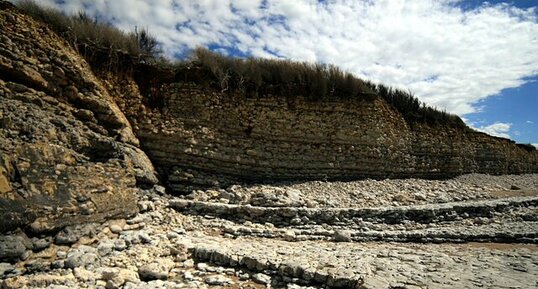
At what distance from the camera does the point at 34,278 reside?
5.14 m

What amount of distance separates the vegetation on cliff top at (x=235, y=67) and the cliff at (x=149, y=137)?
1.07 ft

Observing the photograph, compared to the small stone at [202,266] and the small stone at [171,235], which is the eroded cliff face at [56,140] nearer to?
the small stone at [171,235]

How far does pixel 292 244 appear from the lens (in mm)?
7820

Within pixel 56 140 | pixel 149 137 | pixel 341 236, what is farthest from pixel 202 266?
pixel 149 137

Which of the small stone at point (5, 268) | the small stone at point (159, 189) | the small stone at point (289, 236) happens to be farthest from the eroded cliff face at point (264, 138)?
the small stone at point (5, 268)

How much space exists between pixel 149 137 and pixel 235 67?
13.8 feet

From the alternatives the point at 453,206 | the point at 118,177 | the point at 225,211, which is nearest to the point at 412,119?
the point at 453,206

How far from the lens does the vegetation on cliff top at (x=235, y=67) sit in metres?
9.54

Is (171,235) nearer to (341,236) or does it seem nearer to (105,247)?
(105,247)

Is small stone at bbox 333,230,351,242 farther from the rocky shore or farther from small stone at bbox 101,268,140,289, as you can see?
small stone at bbox 101,268,140,289

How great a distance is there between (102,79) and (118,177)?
11.7ft

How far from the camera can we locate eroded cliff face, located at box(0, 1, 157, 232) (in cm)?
593

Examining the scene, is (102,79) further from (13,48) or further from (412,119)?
(412,119)

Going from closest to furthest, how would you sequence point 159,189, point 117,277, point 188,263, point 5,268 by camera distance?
point 5,268 < point 117,277 < point 188,263 < point 159,189
